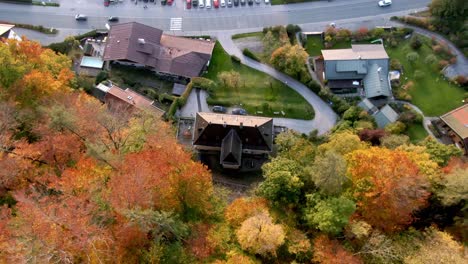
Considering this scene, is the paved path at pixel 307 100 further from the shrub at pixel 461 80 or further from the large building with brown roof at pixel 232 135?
the shrub at pixel 461 80

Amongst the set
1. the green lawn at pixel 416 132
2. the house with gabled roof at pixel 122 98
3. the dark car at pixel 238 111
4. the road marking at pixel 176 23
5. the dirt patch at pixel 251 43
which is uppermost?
the road marking at pixel 176 23

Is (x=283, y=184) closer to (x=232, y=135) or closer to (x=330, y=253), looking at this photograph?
(x=330, y=253)

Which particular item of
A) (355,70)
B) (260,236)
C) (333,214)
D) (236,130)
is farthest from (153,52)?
(333,214)

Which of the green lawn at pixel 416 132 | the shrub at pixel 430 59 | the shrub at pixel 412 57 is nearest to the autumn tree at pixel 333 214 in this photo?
the green lawn at pixel 416 132

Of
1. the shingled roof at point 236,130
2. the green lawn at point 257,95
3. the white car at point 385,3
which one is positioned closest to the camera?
the shingled roof at point 236,130

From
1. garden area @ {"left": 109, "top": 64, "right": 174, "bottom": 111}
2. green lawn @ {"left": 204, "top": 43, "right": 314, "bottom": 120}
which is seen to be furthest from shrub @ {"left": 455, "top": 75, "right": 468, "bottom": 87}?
garden area @ {"left": 109, "top": 64, "right": 174, "bottom": 111}

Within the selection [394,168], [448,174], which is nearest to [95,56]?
[394,168]
